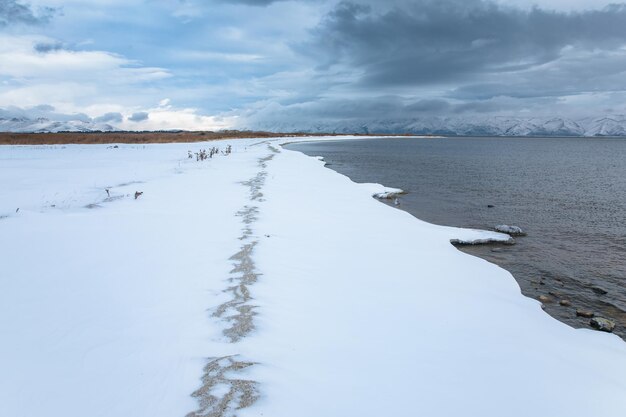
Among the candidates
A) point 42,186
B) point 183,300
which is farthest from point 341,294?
point 42,186

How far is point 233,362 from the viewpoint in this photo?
4426 mm

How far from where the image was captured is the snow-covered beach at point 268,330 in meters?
3.90

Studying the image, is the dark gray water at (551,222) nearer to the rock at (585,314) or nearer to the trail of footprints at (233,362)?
the rock at (585,314)

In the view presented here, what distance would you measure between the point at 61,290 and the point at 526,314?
773cm

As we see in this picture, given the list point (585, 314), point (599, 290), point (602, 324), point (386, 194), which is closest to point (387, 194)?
point (386, 194)

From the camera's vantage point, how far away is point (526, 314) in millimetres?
6629

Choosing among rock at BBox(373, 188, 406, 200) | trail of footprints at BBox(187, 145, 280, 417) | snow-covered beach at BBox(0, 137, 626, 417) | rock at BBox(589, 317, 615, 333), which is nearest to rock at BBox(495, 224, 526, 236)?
snow-covered beach at BBox(0, 137, 626, 417)

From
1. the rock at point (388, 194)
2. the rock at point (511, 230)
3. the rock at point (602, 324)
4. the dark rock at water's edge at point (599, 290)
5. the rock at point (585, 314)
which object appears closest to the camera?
the rock at point (602, 324)

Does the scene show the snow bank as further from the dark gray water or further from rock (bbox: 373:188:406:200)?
the dark gray water

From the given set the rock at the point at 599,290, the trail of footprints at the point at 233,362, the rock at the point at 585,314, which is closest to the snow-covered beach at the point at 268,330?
the trail of footprints at the point at 233,362

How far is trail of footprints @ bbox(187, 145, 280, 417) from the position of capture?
12.2ft

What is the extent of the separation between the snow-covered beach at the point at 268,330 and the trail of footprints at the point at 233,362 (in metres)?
0.02

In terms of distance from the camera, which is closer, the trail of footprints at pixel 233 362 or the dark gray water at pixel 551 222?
the trail of footprints at pixel 233 362

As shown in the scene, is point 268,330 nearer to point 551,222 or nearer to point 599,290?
point 599,290
